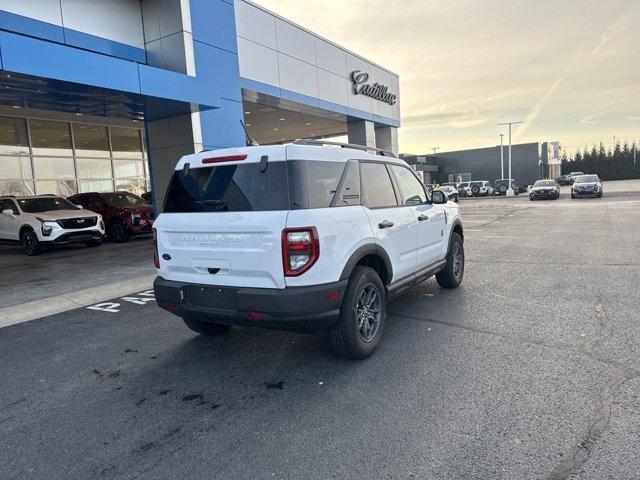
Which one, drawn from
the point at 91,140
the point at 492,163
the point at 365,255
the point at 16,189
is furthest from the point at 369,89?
the point at 492,163

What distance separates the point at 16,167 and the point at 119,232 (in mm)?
5997

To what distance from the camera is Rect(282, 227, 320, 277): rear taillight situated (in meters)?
3.63

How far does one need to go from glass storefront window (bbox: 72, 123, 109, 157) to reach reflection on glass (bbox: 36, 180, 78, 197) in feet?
4.87

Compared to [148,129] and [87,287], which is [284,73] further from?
[87,287]

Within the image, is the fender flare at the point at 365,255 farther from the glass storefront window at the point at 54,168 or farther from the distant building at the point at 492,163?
the distant building at the point at 492,163

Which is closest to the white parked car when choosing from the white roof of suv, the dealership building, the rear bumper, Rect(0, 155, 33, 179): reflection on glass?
the dealership building

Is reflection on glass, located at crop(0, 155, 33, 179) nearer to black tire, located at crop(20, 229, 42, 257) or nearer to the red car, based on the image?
the red car

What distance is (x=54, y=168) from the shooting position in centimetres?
1891

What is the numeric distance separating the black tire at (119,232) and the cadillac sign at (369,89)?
10585 mm

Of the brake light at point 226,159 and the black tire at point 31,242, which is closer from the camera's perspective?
the brake light at point 226,159

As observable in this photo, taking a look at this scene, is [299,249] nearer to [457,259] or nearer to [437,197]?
[437,197]

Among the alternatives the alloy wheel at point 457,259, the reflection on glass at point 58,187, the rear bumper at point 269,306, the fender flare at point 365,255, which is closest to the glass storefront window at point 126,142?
the reflection on glass at point 58,187

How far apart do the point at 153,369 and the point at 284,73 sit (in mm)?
12767

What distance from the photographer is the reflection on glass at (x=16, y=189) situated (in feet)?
56.2
